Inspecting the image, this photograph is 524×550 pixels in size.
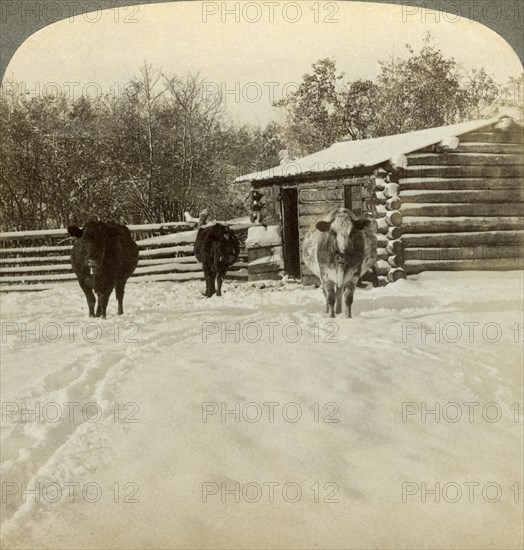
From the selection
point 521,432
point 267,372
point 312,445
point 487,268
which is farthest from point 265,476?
point 487,268

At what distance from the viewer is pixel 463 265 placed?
1447 millimetres

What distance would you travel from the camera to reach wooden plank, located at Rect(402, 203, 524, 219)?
142 centimetres

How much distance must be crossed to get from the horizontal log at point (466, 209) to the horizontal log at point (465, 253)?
84 mm

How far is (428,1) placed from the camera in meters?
1.49

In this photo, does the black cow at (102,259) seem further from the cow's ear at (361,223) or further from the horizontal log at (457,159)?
the horizontal log at (457,159)

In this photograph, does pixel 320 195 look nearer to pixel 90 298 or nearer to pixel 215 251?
pixel 215 251

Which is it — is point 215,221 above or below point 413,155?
below

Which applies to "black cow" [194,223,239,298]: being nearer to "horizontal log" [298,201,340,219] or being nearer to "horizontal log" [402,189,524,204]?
"horizontal log" [298,201,340,219]

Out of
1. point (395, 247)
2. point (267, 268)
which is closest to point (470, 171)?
point (395, 247)

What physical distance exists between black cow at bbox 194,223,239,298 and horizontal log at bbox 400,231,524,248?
1.38 ft

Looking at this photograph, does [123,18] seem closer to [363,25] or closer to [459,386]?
[363,25]

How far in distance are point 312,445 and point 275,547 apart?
0.22 metres

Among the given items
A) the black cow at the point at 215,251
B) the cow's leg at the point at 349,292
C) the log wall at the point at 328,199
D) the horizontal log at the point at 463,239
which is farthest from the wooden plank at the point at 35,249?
the horizontal log at the point at 463,239

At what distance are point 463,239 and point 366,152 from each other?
1.13ft
